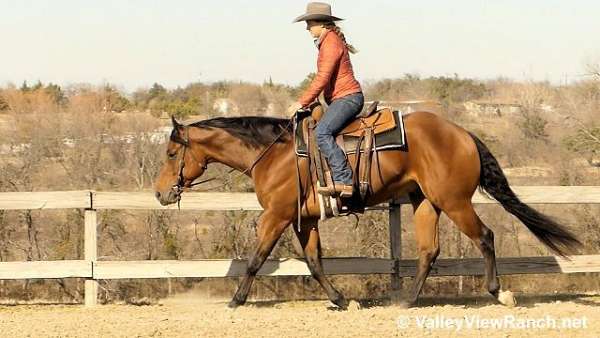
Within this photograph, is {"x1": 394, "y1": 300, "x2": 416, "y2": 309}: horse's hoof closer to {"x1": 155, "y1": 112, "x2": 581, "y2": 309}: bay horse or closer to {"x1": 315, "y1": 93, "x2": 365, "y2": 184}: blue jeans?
{"x1": 155, "y1": 112, "x2": 581, "y2": 309}: bay horse

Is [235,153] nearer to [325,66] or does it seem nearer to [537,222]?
[325,66]

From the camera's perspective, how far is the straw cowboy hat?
8.66 m

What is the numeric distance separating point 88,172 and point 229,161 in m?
11.0

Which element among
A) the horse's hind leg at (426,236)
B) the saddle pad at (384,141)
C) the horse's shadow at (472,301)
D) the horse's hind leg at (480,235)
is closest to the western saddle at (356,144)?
the saddle pad at (384,141)

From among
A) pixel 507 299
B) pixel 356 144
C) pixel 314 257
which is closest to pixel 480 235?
pixel 507 299

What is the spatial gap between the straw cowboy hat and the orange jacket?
15 cm

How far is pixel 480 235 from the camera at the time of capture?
28.8 ft

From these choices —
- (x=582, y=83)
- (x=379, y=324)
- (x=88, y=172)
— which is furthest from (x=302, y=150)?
(x=582, y=83)

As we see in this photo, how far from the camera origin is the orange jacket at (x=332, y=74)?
8500 millimetres

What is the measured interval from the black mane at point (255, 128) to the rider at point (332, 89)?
37 cm

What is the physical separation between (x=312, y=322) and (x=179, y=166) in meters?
2.35

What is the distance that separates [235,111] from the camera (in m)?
42.6

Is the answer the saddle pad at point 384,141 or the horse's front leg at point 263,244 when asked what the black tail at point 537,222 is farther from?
the horse's front leg at point 263,244

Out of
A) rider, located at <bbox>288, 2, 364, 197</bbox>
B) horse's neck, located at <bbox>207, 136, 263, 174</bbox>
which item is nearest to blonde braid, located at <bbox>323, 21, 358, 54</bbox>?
rider, located at <bbox>288, 2, 364, 197</bbox>
